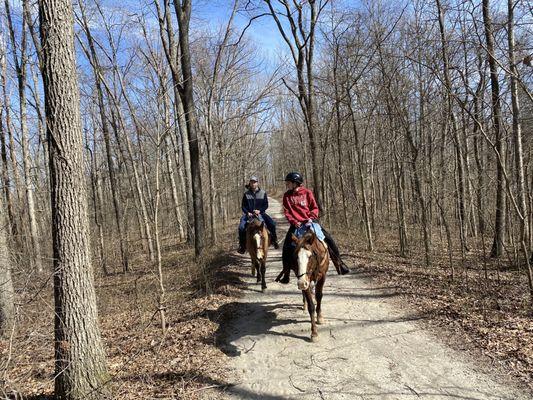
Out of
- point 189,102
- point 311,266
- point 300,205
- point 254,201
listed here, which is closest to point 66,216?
point 311,266

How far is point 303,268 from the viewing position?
5.59 meters

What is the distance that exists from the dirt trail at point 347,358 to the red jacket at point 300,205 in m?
2.06

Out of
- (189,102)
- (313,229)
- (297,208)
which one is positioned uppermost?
(189,102)

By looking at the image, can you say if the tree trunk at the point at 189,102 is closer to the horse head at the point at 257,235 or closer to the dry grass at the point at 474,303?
the horse head at the point at 257,235

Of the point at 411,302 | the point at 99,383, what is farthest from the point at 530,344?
the point at 99,383

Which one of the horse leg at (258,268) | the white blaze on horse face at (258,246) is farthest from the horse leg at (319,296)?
the horse leg at (258,268)

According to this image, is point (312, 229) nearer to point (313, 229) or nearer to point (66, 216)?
point (313, 229)

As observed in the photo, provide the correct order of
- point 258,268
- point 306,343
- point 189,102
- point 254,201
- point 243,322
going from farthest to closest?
1. point 189,102
2. point 254,201
3. point 258,268
4. point 243,322
5. point 306,343

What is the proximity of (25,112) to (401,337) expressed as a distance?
18.7 metres

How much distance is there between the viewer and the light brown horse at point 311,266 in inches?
220

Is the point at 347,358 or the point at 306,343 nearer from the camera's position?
the point at 347,358

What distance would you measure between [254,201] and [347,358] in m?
5.41

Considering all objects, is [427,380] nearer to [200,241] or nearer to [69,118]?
[69,118]

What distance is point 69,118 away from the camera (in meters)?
4.39
